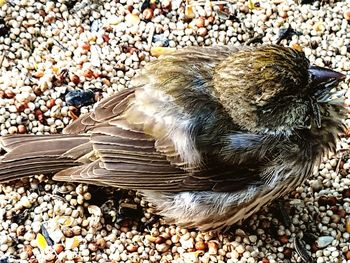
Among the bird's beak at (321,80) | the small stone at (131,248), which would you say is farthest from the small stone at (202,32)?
the small stone at (131,248)

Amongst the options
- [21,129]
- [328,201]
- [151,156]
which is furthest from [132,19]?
[328,201]

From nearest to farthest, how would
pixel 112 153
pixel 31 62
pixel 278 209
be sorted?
pixel 112 153
pixel 278 209
pixel 31 62

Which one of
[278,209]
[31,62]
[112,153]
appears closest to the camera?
[112,153]

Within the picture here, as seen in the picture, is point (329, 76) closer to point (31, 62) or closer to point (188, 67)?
point (188, 67)

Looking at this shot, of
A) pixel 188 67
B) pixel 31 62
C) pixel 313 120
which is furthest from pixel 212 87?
pixel 31 62

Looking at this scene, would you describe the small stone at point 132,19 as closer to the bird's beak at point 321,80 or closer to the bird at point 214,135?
the bird at point 214,135

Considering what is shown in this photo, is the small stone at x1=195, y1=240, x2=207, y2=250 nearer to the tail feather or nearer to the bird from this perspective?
the bird

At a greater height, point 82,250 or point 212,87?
point 212,87
